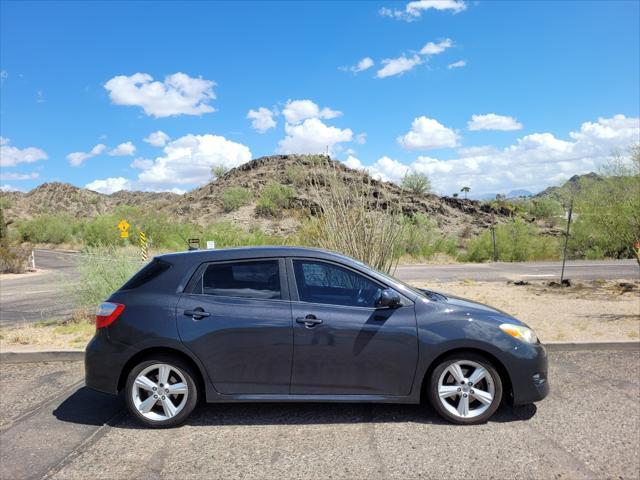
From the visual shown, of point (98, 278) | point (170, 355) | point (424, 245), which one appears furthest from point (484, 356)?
point (424, 245)

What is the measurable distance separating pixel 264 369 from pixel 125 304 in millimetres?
1435

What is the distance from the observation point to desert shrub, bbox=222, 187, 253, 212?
5762 centimetres

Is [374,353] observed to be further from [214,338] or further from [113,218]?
[113,218]

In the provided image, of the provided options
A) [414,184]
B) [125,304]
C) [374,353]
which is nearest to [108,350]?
[125,304]

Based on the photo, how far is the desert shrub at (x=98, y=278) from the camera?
9805 mm

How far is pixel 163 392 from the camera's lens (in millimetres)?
4750

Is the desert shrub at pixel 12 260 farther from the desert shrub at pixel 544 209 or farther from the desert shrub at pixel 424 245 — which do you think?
the desert shrub at pixel 544 209

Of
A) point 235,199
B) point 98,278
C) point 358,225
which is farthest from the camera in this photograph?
point 235,199

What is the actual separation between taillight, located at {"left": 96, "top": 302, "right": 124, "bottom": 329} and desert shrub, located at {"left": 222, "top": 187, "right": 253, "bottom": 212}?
2087 inches

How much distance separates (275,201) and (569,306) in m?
44.0

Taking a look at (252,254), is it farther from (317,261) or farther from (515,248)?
(515,248)

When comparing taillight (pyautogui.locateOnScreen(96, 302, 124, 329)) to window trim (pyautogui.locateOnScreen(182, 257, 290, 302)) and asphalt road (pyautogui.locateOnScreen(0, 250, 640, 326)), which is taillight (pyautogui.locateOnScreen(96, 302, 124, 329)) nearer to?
window trim (pyautogui.locateOnScreen(182, 257, 290, 302))

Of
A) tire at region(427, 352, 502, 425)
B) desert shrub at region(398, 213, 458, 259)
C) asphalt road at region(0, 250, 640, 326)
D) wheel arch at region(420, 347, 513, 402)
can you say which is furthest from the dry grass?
desert shrub at region(398, 213, 458, 259)

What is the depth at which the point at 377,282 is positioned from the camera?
16.1 feet
